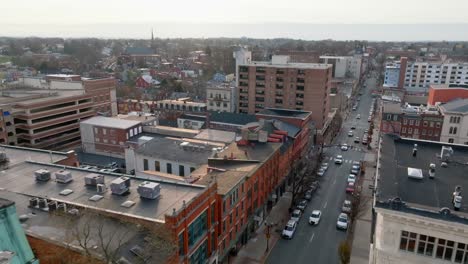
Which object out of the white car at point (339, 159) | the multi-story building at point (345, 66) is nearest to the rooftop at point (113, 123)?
the white car at point (339, 159)

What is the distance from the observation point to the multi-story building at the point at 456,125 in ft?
236

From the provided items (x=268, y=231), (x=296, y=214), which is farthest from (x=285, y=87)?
(x=268, y=231)

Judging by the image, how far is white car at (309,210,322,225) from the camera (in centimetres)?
5019

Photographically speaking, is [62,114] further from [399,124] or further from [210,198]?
[399,124]

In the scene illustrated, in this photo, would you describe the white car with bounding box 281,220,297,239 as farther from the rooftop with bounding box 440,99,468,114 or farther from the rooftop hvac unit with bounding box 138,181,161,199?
the rooftop with bounding box 440,99,468,114

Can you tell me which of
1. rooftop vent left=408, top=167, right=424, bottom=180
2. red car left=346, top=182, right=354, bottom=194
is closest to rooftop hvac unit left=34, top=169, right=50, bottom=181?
rooftop vent left=408, top=167, right=424, bottom=180

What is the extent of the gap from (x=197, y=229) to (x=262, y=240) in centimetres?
1680

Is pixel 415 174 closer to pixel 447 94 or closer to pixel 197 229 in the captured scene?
pixel 197 229

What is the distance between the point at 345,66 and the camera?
18050cm

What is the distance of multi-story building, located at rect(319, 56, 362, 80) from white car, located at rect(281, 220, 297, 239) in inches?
5818

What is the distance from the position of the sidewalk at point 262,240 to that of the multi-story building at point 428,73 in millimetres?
127732

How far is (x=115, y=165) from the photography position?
2630 inches

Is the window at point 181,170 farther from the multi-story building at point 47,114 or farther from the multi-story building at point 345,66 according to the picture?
the multi-story building at point 345,66

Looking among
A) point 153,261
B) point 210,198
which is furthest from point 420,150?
point 153,261
